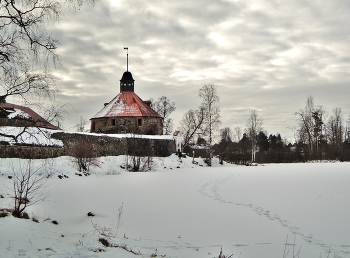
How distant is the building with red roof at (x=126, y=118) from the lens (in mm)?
38250

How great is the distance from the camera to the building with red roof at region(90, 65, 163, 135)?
1506 inches

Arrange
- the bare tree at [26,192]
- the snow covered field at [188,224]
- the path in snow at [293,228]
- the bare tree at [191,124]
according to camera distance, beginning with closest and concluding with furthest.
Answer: the snow covered field at [188,224]
the path in snow at [293,228]
the bare tree at [26,192]
the bare tree at [191,124]

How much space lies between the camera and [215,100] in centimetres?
3856

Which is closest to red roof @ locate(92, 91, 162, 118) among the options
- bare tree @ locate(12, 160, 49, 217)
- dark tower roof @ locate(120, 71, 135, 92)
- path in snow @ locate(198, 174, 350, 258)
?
dark tower roof @ locate(120, 71, 135, 92)

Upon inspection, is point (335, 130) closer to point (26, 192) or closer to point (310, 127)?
point (310, 127)

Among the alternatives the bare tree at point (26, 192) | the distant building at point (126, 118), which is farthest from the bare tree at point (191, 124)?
the bare tree at point (26, 192)

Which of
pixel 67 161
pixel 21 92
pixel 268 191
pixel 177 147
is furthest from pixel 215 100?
pixel 21 92

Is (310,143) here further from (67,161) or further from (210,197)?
(210,197)

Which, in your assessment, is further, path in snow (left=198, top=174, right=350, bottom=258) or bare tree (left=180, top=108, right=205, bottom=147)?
bare tree (left=180, top=108, right=205, bottom=147)

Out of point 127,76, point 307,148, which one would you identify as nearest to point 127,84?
point 127,76

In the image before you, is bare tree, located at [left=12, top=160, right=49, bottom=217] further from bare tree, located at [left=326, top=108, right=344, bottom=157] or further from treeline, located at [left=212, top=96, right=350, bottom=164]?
bare tree, located at [left=326, top=108, right=344, bottom=157]

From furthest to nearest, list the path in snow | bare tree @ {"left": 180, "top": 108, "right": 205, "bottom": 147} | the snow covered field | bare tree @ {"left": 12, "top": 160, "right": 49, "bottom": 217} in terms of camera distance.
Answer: bare tree @ {"left": 180, "top": 108, "right": 205, "bottom": 147}, bare tree @ {"left": 12, "top": 160, "right": 49, "bottom": 217}, the path in snow, the snow covered field

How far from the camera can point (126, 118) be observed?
3847 cm

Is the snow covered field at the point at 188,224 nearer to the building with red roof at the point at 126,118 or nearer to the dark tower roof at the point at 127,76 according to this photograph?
the building with red roof at the point at 126,118
